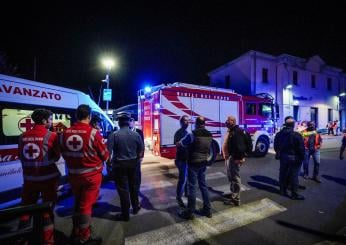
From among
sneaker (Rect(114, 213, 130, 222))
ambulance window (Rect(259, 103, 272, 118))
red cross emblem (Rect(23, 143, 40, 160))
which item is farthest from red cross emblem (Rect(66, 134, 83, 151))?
ambulance window (Rect(259, 103, 272, 118))

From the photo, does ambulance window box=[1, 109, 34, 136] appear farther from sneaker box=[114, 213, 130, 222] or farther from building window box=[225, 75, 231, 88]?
building window box=[225, 75, 231, 88]

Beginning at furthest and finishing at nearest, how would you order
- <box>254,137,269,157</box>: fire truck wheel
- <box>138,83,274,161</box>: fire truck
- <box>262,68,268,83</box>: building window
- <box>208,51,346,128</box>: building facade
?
<box>262,68,268,83</box>: building window → <box>208,51,346,128</box>: building facade → <box>254,137,269,157</box>: fire truck wheel → <box>138,83,274,161</box>: fire truck

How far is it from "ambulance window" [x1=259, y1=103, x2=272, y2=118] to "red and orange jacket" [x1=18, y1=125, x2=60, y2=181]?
1071cm

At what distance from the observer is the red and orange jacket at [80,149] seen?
3473 mm

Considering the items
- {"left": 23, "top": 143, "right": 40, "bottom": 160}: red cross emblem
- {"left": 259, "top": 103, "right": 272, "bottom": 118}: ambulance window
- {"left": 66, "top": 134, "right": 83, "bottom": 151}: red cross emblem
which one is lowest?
{"left": 23, "top": 143, "right": 40, "bottom": 160}: red cross emblem

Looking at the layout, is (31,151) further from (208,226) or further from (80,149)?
(208,226)

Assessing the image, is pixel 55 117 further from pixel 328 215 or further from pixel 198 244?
pixel 328 215

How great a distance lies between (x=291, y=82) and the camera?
85.5ft

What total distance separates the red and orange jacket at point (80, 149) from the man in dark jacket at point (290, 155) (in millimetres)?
4582

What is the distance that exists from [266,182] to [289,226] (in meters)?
3.11

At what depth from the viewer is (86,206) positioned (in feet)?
11.4

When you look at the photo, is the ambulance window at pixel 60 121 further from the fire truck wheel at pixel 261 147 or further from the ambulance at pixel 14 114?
the fire truck wheel at pixel 261 147

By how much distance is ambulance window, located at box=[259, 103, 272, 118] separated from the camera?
1230 centimetres

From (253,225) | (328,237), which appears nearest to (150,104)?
(253,225)
